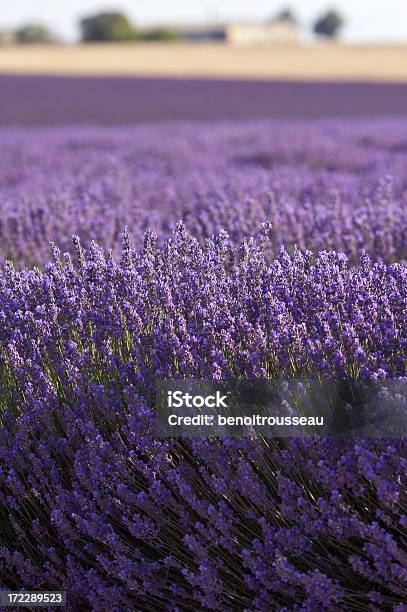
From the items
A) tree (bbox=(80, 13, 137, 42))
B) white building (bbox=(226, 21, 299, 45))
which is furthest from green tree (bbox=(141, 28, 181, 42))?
white building (bbox=(226, 21, 299, 45))

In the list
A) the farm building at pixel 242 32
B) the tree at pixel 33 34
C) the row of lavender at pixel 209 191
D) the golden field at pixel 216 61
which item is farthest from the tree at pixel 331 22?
the row of lavender at pixel 209 191

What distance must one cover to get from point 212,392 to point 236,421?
0.12 m

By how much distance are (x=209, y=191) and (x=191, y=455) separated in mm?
3327

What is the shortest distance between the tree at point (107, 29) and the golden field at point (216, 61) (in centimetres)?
984

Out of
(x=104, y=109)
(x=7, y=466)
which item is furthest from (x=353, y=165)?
(x=104, y=109)

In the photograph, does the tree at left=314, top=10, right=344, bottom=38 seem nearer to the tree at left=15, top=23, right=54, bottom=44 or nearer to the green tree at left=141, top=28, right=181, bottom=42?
the tree at left=15, top=23, right=54, bottom=44

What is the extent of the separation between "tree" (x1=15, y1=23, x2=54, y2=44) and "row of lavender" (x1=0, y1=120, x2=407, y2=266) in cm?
5650

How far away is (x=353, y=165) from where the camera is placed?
747cm

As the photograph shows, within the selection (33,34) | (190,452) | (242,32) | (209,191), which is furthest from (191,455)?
(242,32)

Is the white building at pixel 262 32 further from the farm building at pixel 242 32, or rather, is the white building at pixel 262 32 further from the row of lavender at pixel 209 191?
the row of lavender at pixel 209 191

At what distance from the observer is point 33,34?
6412 cm

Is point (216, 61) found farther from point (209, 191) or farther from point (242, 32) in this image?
point (242, 32)

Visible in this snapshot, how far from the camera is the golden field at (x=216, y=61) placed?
1109 inches

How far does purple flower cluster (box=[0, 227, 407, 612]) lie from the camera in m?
2.00
